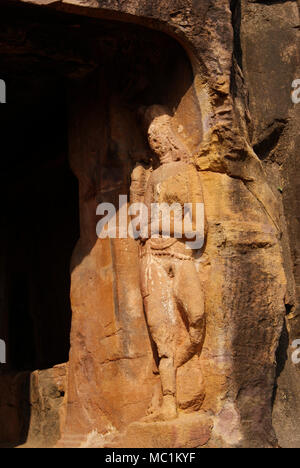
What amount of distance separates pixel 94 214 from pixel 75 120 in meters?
0.97

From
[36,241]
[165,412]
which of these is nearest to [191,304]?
[165,412]

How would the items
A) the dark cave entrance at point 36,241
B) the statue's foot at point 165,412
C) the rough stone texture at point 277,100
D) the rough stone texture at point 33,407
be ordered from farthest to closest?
the dark cave entrance at point 36,241 < the rough stone texture at point 277,100 < the rough stone texture at point 33,407 < the statue's foot at point 165,412

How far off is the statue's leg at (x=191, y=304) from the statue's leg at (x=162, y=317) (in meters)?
0.10

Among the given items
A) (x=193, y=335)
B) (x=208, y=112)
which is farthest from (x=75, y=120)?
(x=193, y=335)

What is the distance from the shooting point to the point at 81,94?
25.0 feet

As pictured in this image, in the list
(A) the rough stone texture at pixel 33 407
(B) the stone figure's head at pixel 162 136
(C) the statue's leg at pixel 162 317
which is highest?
(B) the stone figure's head at pixel 162 136

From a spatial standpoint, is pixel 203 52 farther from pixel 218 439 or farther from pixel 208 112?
pixel 218 439

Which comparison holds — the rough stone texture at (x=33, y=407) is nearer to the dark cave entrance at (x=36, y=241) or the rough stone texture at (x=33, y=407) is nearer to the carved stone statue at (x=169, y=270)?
the dark cave entrance at (x=36, y=241)

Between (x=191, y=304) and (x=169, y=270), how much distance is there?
391 millimetres

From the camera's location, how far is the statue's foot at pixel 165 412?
6074 mm

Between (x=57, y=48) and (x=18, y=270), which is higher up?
(x=57, y=48)

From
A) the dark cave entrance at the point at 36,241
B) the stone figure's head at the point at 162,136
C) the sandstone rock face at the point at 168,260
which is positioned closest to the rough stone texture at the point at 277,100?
the sandstone rock face at the point at 168,260

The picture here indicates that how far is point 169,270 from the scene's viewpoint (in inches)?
258

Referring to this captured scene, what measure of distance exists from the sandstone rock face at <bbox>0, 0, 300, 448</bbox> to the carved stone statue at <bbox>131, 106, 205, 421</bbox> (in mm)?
12
